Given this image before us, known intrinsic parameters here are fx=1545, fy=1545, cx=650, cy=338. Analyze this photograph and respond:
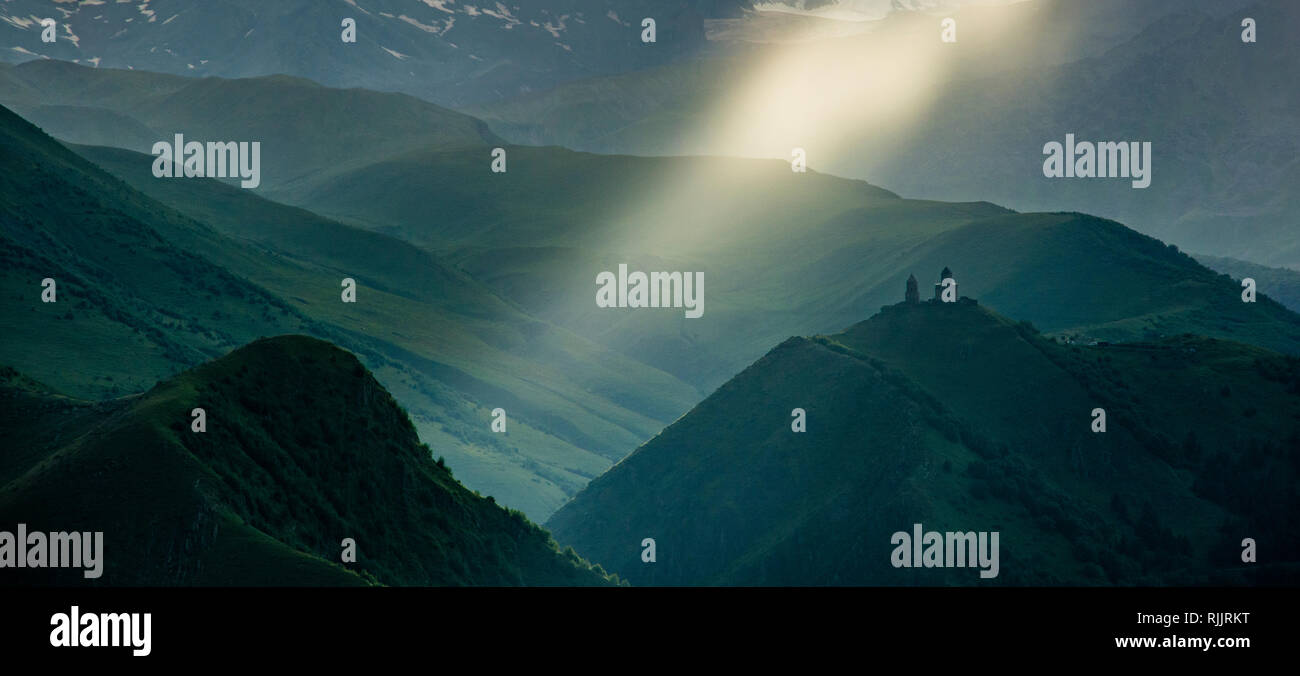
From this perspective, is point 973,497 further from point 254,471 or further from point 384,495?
point 254,471

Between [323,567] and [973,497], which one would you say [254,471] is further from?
[973,497]
